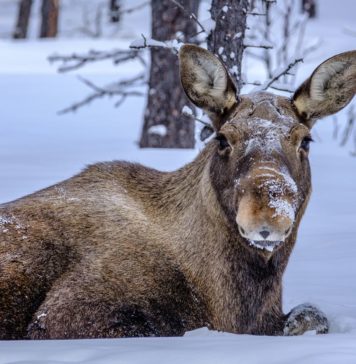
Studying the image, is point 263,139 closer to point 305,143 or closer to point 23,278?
point 305,143

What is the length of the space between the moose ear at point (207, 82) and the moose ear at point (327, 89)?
37 centimetres

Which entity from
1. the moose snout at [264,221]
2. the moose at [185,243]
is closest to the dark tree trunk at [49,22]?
the moose at [185,243]

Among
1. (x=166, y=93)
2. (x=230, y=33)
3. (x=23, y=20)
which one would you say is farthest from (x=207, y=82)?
(x=23, y=20)

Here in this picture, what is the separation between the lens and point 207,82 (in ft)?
18.7

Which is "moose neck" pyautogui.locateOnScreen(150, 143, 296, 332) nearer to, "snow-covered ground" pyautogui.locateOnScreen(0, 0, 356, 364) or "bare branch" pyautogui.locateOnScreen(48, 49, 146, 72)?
"snow-covered ground" pyautogui.locateOnScreen(0, 0, 356, 364)

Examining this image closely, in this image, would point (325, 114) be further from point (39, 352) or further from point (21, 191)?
point (21, 191)

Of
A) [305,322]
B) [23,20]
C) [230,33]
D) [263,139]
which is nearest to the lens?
[263,139]

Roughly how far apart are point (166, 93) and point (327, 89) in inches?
249

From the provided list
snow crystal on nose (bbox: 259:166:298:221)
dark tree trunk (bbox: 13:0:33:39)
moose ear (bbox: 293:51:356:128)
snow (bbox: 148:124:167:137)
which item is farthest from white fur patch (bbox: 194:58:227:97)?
dark tree trunk (bbox: 13:0:33:39)

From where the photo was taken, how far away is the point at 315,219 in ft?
27.7

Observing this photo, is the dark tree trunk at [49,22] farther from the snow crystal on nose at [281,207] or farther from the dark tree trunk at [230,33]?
the snow crystal on nose at [281,207]

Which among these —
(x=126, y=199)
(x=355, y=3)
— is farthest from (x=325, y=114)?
(x=355, y=3)

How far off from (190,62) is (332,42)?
25.5 m

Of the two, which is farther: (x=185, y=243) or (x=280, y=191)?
(x=185, y=243)
